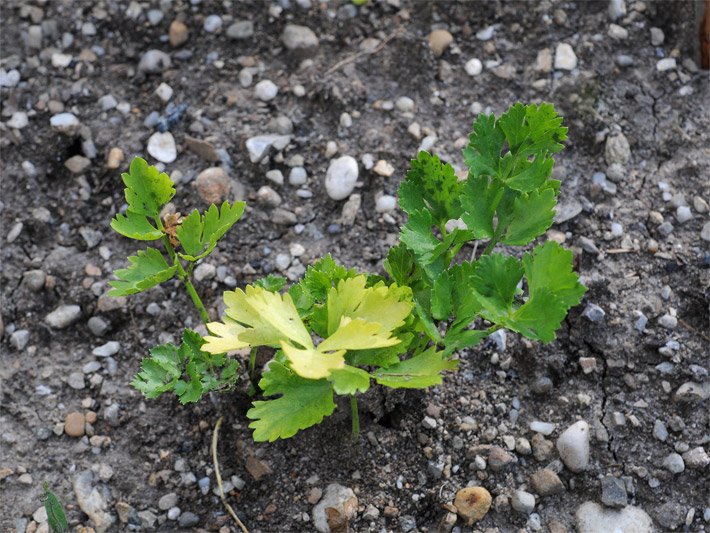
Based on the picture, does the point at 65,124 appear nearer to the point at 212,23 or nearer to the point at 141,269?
the point at 212,23

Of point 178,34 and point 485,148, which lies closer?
point 485,148

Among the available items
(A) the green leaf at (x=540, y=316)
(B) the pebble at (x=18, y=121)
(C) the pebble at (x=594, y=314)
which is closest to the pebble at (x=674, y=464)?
(C) the pebble at (x=594, y=314)

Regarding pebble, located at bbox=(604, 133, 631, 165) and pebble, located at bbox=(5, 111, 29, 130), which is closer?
pebble, located at bbox=(604, 133, 631, 165)

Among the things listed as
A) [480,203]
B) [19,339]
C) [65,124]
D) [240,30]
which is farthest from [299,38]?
[19,339]

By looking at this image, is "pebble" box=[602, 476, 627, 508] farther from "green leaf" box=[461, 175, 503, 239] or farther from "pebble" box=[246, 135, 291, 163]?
"pebble" box=[246, 135, 291, 163]

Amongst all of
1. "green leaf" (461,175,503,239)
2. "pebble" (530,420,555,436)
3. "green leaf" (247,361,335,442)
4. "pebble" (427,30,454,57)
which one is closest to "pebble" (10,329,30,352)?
"green leaf" (247,361,335,442)

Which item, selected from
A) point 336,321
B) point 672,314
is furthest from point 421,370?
point 672,314
